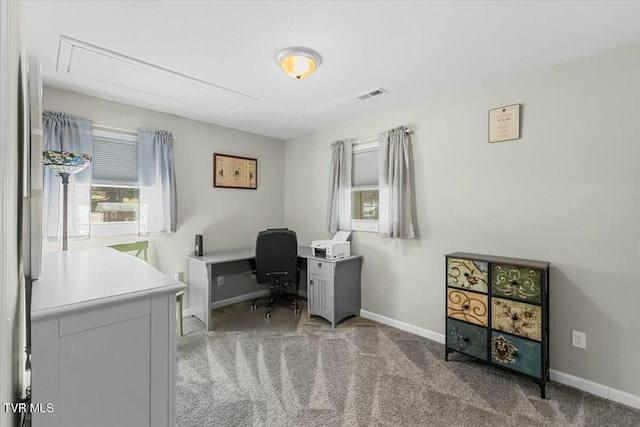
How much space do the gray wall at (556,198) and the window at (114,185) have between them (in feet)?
9.48

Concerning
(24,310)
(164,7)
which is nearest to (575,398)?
(24,310)

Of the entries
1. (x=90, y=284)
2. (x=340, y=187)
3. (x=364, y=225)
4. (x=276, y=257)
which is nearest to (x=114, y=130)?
(x=276, y=257)

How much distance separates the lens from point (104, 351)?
1.13 m

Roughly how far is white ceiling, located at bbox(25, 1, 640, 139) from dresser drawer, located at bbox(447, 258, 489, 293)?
153 cm

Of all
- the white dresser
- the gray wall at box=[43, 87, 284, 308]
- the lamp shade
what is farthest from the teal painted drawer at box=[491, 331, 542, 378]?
the lamp shade

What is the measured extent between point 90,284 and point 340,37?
6.37ft

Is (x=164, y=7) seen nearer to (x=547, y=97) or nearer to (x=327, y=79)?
(x=327, y=79)

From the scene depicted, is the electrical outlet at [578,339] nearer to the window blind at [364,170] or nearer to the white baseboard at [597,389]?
the white baseboard at [597,389]

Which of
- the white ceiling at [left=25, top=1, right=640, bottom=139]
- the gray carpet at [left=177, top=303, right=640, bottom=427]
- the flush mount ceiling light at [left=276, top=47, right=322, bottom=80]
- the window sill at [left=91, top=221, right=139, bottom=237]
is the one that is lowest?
the gray carpet at [left=177, top=303, right=640, bottom=427]

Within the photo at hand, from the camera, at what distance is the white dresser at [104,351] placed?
3.39ft

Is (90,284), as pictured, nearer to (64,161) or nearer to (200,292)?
(64,161)

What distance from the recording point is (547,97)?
7.53 ft

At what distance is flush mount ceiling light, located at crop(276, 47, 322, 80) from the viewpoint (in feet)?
6.77

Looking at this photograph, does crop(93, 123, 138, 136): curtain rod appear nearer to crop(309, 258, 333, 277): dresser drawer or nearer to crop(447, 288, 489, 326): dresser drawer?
crop(309, 258, 333, 277): dresser drawer
